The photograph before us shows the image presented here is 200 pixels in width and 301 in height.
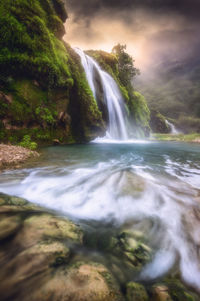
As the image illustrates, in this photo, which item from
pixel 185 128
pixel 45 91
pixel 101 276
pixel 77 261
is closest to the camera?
pixel 101 276

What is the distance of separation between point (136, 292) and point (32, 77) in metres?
9.26

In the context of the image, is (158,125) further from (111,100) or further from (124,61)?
(111,100)

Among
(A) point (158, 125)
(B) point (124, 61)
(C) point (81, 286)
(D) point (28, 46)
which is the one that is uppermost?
(B) point (124, 61)

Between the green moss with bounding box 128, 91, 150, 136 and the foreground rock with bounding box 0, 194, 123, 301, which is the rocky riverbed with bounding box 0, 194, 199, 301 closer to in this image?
the foreground rock with bounding box 0, 194, 123, 301

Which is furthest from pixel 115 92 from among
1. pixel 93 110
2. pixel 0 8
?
pixel 0 8

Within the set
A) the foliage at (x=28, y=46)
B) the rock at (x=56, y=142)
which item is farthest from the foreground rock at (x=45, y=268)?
the foliage at (x=28, y=46)

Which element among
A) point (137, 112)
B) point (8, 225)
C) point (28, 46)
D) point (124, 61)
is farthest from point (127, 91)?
point (8, 225)

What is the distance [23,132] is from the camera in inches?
267

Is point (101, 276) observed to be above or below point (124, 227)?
above

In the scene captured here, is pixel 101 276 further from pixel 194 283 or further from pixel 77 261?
pixel 194 283

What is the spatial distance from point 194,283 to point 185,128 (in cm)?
5056

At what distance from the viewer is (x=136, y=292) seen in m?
1.01

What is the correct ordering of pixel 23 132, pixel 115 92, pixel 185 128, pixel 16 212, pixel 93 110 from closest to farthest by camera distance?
pixel 16 212
pixel 23 132
pixel 93 110
pixel 115 92
pixel 185 128

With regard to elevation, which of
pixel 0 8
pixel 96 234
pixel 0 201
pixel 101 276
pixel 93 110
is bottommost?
pixel 96 234
